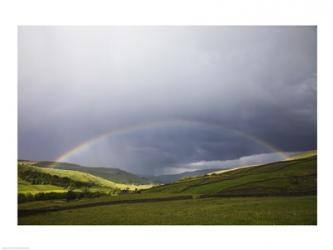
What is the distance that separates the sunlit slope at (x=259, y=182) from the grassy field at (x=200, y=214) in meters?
2.03

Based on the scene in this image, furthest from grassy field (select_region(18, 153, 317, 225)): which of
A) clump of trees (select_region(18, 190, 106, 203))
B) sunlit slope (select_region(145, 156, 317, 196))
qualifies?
clump of trees (select_region(18, 190, 106, 203))

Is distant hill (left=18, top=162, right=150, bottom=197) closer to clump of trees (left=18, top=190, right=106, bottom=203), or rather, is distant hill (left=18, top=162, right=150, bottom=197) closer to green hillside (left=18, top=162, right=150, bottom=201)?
green hillside (left=18, top=162, right=150, bottom=201)

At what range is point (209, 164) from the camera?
Result: 2920 centimetres

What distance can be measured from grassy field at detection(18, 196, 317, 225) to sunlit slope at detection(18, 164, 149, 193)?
16.7 ft

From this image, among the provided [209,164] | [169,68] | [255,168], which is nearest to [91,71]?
[169,68]

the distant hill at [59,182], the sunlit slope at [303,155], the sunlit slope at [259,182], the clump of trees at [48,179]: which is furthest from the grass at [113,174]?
the sunlit slope at [303,155]

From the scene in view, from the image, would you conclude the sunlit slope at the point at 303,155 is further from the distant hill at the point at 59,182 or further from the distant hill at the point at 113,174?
the distant hill at the point at 59,182

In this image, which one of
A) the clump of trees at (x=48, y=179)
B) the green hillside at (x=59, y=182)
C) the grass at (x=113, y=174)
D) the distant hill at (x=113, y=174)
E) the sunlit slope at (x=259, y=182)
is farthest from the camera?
the grass at (x=113, y=174)

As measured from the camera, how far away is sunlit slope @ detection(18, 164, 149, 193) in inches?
925

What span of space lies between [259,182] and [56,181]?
561 inches

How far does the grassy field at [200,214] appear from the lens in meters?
16.6

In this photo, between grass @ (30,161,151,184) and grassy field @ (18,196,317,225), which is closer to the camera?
grassy field @ (18,196,317,225)
